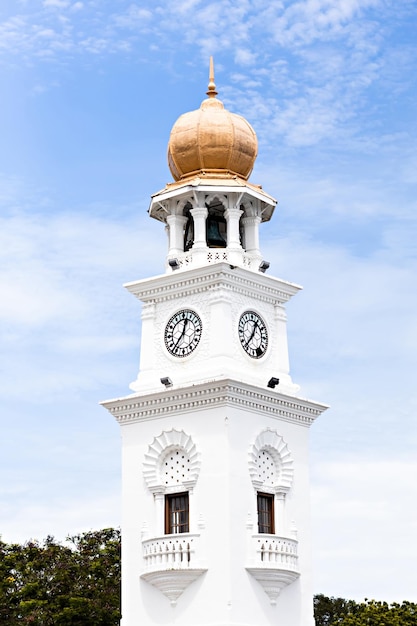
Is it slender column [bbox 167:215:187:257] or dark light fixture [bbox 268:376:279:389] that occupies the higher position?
slender column [bbox 167:215:187:257]

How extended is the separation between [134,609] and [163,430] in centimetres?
448

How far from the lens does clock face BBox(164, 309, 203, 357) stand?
120 ft

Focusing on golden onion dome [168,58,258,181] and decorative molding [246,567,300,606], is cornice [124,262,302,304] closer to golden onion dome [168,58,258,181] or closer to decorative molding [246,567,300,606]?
golden onion dome [168,58,258,181]

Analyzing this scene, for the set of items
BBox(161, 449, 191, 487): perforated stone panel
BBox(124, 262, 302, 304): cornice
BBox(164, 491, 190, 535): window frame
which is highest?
BBox(124, 262, 302, 304): cornice

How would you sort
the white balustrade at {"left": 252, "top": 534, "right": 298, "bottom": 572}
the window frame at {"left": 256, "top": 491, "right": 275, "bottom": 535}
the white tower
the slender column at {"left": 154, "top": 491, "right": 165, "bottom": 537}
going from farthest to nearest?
the window frame at {"left": 256, "top": 491, "right": 275, "bottom": 535}, the slender column at {"left": 154, "top": 491, "right": 165, "bottom": 537}, the white balustrade at {"left": 252, "top": 534, "right": 298, "bottom": 572}, the white tower

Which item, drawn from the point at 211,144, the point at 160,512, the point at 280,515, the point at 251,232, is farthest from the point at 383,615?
the point at 211,144

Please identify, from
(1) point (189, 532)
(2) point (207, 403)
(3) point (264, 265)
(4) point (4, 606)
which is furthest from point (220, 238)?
(4) point (4, 606)

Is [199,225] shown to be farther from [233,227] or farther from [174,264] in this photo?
[174,264]

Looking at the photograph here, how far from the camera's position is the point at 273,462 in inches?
1433

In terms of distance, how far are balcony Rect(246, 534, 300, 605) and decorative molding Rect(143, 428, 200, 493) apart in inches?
87.1

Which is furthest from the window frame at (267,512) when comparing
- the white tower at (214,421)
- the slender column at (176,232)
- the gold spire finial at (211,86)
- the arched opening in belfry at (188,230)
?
the gold spire finial at (211,86)

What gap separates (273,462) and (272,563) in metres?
2.85

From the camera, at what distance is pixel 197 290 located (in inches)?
1448

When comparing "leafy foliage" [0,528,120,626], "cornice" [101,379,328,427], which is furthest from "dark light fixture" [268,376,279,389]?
"leafy foliage" [0,528,120,626]
